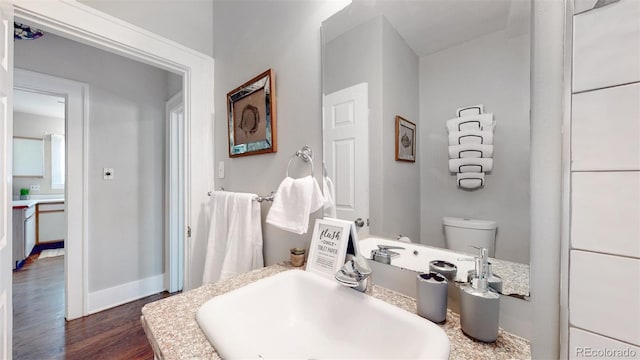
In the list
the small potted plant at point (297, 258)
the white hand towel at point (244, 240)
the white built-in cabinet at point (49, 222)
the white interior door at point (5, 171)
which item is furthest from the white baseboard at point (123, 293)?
the white built-in cabinet at point (49, 222)

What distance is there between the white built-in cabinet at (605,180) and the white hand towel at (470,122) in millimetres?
178

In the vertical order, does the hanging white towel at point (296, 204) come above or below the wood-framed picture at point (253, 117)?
below

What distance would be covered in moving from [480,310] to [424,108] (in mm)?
513

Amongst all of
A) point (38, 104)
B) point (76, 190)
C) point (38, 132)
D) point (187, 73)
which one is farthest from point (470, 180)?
point (38, 132)

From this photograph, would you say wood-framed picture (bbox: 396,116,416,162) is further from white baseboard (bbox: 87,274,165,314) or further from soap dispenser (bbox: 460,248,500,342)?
white baseboard (bbox: 87,274,165,314)

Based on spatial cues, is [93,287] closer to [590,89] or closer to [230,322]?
[230,322]

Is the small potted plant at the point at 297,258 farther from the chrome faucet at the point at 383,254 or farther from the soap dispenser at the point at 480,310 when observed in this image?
the soap dispenser at the point at 480,310

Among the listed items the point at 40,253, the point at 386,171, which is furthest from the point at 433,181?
the point at 40,253

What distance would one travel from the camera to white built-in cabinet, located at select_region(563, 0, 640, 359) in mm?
356

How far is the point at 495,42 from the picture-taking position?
1.88ft

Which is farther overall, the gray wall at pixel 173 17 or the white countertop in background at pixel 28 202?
the white countertop in background at pixel 28 202

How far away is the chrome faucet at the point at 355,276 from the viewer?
0.64m

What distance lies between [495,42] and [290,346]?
930 millimetres

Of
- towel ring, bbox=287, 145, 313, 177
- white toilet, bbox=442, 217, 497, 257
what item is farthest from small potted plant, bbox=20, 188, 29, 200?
white toilet, bbox=442, 217, 497, 257
